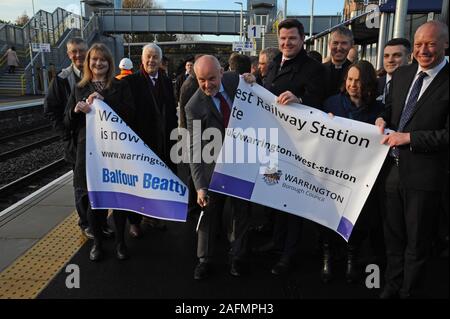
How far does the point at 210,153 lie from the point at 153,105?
136 cm

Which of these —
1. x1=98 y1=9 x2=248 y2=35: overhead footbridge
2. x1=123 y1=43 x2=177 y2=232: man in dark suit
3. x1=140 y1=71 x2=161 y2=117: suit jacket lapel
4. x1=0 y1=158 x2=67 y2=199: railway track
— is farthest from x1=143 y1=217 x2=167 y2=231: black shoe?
x1=98 y1=9 x2=248 y2=35: overhead footbridge

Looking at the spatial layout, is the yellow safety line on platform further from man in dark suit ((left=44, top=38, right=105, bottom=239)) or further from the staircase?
the staircase

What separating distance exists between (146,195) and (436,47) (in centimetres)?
266

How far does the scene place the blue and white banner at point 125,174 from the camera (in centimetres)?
370

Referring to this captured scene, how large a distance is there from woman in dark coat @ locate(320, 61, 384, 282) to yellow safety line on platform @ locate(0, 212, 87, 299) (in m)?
2.57

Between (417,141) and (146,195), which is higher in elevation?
(417,141)

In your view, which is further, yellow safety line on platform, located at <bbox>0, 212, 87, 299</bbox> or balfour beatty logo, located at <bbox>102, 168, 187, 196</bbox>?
balfour beatty logo, located at <bbox>102, 168, 187, 196</bbox>

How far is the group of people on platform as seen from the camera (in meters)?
2.82

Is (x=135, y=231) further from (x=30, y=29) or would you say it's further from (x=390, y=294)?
(x=30, y=29)

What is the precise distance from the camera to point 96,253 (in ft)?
13.3

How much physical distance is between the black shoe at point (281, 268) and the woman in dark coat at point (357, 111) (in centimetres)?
33
